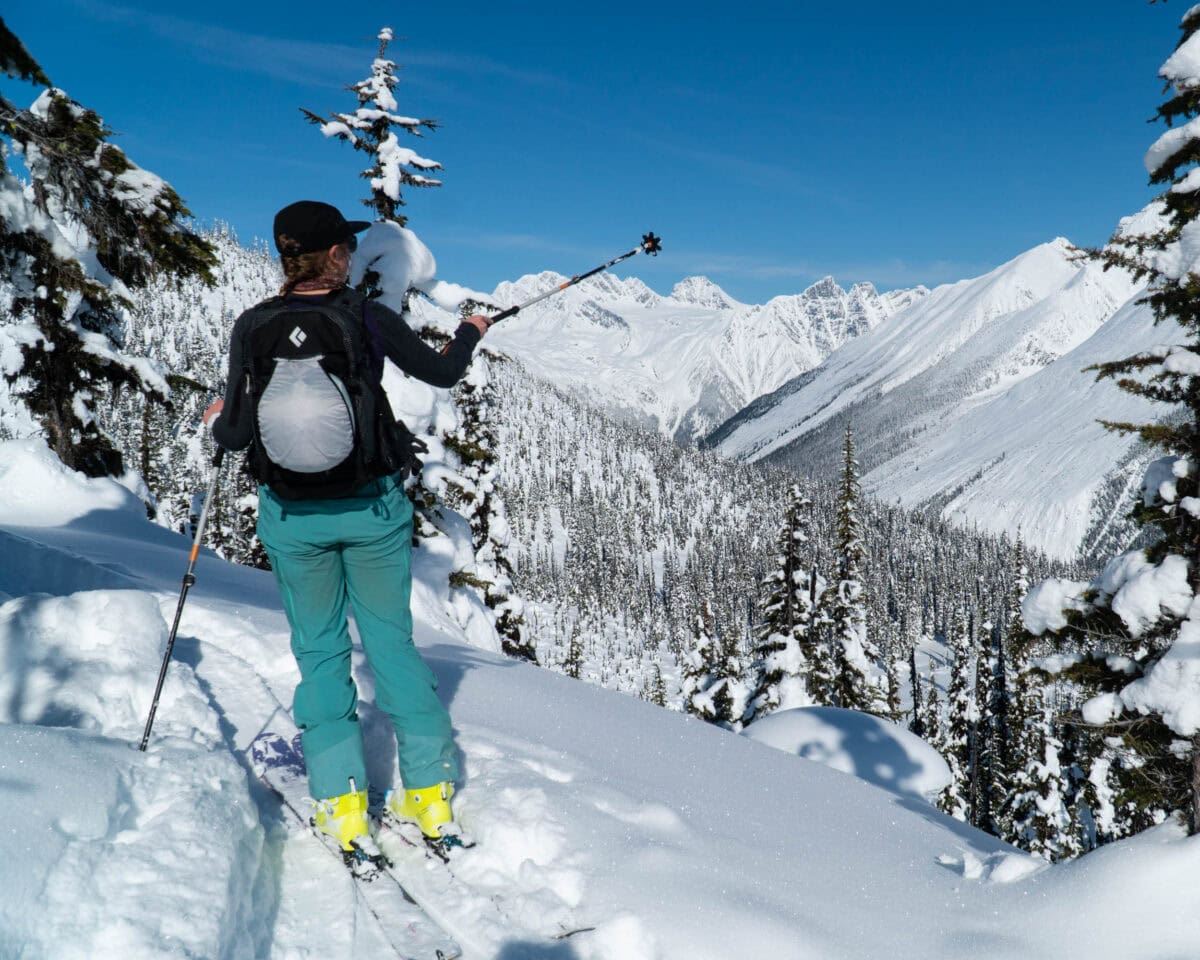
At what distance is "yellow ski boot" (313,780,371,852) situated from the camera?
3564 millimetres

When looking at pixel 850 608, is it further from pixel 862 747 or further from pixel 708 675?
pixel 862 747

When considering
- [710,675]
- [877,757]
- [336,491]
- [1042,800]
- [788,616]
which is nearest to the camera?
[336,491]

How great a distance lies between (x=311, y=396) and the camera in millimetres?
3467

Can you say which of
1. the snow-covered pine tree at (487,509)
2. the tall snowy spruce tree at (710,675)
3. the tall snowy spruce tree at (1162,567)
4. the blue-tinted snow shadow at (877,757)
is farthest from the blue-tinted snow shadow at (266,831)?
the tall snowy spruce tree at (710,675)

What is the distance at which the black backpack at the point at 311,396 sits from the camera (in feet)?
11.4

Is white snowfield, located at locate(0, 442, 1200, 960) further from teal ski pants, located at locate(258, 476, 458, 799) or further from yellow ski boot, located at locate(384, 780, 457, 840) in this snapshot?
teal ski pants, located at locate(258, 476, 458, 799)

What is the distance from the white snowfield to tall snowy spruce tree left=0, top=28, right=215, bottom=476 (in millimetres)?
5724

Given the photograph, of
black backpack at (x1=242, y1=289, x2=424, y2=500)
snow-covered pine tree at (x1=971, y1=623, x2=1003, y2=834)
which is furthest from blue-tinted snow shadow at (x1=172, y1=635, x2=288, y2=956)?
snow-covered pine tree at (x1=971, y1=623, x2=1003, y2=834)

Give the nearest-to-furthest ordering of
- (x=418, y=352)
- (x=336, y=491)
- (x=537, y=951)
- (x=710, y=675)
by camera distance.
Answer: (x=537, y=951) → (x=336, y=491) → (x=418, y=352) → (x=710, y=675)

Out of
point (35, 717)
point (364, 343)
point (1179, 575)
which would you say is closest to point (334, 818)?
point (35, 717)

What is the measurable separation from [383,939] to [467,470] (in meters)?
19.7

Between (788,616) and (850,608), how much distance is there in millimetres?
3239

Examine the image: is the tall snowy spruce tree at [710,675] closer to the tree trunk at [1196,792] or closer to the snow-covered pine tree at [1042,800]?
the snow-covered pine tree at [1042,800]

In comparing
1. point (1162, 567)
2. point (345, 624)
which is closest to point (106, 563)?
point (345, 624)
